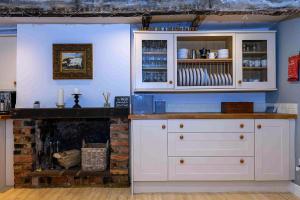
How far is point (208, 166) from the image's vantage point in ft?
11.6

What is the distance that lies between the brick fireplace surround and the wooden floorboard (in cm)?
16

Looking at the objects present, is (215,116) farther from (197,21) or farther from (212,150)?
(197,21)

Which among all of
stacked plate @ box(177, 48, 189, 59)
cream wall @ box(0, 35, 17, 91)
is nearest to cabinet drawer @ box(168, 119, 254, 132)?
stacked plate @ box(177, 48, 189, 59)

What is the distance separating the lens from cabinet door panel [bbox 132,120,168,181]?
3.55 m

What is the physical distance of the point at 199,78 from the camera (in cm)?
393

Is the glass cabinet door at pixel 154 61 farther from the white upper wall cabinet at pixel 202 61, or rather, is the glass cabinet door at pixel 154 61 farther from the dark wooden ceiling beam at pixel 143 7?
the dark wooden ceiling beam at pixel 143 7

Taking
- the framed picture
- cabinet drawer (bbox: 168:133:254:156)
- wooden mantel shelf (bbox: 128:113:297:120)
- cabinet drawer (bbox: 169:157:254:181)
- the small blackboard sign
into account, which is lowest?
cabinet drawer (bbox: 169:157:254:181)

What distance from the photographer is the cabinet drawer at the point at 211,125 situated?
3.56 metres

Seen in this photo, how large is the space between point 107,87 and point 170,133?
1.16 meters

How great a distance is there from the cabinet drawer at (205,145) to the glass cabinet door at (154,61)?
0.73 metres

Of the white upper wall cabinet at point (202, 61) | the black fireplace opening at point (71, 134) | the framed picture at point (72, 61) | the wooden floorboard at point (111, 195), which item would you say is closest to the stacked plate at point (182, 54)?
the white upper wall cabinet at point (202, 61)

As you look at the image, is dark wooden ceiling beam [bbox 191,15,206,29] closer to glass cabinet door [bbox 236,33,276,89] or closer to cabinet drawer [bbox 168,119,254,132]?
glass cabinet door [bbox 236,33,276,89]

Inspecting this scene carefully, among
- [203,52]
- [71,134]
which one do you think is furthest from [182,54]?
[71,134]

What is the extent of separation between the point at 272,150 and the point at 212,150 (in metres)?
0.73
